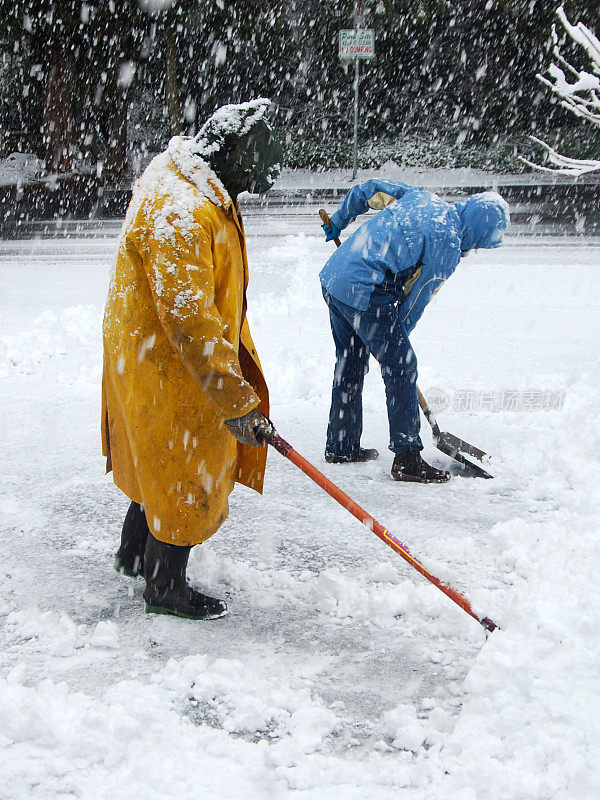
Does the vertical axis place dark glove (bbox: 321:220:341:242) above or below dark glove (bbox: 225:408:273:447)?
above

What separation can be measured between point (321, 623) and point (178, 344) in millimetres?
1149

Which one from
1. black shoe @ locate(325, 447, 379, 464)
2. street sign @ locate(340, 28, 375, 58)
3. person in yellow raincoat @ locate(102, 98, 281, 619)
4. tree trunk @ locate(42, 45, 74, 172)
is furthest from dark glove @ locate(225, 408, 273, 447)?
tree trunk @ locate(42, 45, 74, 172)

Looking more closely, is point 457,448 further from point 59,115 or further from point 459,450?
A: point 59,115

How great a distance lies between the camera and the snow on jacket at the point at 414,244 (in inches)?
146

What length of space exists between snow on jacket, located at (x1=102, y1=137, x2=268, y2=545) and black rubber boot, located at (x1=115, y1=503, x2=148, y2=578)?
1.00ft

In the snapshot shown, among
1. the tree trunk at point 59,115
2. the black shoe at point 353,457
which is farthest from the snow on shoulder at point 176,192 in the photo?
the tree trunk at point 59,115

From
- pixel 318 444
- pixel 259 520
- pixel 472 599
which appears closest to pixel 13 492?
pixel 259 520

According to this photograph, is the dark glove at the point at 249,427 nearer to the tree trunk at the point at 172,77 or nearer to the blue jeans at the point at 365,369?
the blue jeans at the point at 365,369

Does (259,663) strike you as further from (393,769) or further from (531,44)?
(531,44)

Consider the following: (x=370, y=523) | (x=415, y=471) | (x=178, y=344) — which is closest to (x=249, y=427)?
(x=178, y=344)

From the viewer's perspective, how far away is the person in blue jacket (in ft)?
12.2

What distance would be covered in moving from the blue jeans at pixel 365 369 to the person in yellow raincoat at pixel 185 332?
131 cm

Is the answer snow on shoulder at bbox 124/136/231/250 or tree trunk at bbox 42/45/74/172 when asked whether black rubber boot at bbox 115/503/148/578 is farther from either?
tree trunk at bbox 42/45/74/172

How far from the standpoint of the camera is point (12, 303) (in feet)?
25.0
